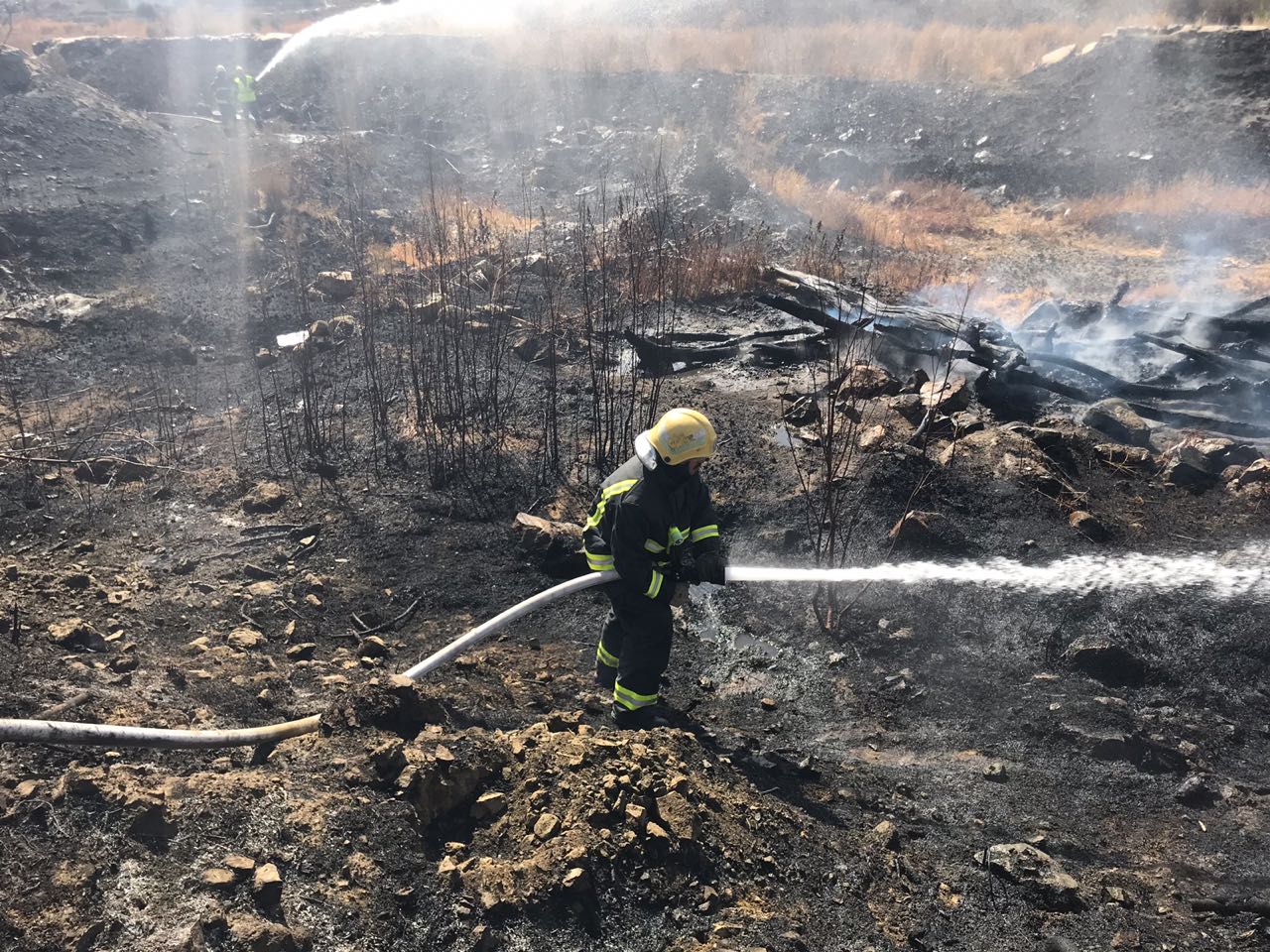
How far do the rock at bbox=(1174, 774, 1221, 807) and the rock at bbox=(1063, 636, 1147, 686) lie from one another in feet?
3.06

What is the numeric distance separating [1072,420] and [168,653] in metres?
8.13

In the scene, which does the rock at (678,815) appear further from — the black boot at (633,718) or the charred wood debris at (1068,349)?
the charred wood debris at (1068,349)

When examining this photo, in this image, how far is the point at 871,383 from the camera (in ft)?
28.8

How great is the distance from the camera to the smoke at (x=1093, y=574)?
579 cm

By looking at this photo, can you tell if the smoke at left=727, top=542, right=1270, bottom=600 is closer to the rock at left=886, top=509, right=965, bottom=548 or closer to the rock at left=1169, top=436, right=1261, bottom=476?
the rock at left=886, top=509, right=965, bottom=548

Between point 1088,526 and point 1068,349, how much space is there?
432 cm

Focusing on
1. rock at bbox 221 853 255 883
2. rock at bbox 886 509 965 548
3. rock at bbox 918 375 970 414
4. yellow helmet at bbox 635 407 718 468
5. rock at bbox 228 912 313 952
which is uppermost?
yellow helmet at bbox 635 407 718 468

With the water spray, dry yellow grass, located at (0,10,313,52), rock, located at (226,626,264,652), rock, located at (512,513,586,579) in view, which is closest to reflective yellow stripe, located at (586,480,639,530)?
the water spray

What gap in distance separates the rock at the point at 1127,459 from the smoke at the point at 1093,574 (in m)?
1.34

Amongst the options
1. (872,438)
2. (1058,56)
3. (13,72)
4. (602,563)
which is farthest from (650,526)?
(1058,56)

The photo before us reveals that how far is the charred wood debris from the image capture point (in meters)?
8.84

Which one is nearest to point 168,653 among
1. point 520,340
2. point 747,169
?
point 520,340

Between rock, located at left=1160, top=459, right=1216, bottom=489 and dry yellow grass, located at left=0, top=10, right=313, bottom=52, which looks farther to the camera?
dry yellow grass, located at left=0, top=10, right=313, bottom=52

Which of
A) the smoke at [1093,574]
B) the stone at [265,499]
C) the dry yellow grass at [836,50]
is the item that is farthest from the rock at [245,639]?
the dry yellow grass at [836,50]
